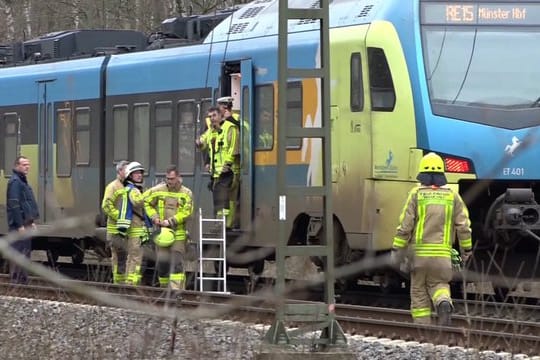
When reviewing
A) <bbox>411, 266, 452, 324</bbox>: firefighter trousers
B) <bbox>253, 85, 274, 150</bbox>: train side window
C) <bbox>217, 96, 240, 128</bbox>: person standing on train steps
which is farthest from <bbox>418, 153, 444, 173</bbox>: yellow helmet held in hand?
<bbox>217, 96, 240, 128</bbox>: person standing on train steps

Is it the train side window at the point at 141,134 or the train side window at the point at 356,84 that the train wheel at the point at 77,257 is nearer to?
the train side window at the point at 141,134

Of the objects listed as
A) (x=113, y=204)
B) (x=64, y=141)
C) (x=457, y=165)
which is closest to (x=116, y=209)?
(x=113, y=204)

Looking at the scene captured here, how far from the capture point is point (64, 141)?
18.4 meters

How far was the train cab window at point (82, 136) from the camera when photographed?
1783 centimetres

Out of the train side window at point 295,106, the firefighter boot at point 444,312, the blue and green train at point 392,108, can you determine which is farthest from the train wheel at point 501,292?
the train side window at point 295,106

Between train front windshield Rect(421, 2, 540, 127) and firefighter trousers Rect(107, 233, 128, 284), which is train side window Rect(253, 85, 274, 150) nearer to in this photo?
firefighter trousers Rect(107, 233, 128, 284)

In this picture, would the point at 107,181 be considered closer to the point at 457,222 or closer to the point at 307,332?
the point at 457,222

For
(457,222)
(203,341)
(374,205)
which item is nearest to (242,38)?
(374,205)

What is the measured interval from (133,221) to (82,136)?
125 inches

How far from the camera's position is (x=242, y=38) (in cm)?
1478

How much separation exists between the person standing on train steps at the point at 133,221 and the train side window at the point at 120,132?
2058 millimetres

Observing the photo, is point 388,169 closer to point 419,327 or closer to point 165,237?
point 165,237

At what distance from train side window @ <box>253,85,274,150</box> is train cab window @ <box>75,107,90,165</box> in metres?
4.15

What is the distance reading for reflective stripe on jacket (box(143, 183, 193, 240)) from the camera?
46.2 ft
